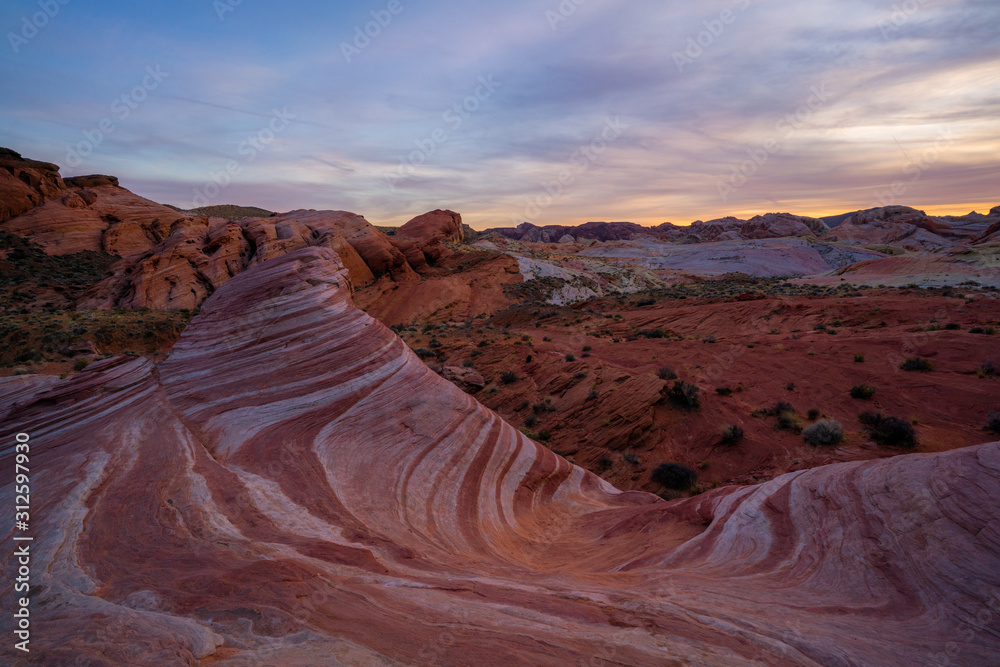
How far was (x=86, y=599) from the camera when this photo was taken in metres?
3.60

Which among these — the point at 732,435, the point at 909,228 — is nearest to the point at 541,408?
the point at 732,435

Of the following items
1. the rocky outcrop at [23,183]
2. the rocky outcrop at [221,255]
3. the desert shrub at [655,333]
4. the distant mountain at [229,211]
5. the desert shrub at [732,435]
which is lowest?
the desert shrub at [732,435]

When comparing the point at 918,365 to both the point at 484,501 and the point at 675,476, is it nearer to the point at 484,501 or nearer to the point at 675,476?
the point at 675,476

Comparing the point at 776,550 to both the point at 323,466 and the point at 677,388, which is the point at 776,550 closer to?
the point at 323,466

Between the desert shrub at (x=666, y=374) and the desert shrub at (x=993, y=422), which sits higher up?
the desert shrub at (x=666, y=374)

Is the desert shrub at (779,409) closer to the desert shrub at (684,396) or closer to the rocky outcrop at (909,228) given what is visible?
the desert shrub at (684,396)

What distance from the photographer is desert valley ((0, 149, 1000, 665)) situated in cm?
359

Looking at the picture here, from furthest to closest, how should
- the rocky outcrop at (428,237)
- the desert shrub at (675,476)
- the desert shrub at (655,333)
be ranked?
the rocky outcrop at (428,237) < the desert shrub at (655,333) < the desert shrub at (675,476)

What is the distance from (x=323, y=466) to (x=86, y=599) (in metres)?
3.35

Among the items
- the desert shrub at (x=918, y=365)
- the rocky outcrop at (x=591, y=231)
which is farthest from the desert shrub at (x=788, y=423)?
the rocky outcrop at (x=591, y=231)

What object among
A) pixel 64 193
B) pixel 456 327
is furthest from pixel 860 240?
pixel 64 193

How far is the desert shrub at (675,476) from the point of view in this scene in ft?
39.7

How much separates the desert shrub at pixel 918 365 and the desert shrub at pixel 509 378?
15236mm

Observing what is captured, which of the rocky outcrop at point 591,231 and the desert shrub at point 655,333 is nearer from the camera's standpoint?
the desert shrub at point 655,333
